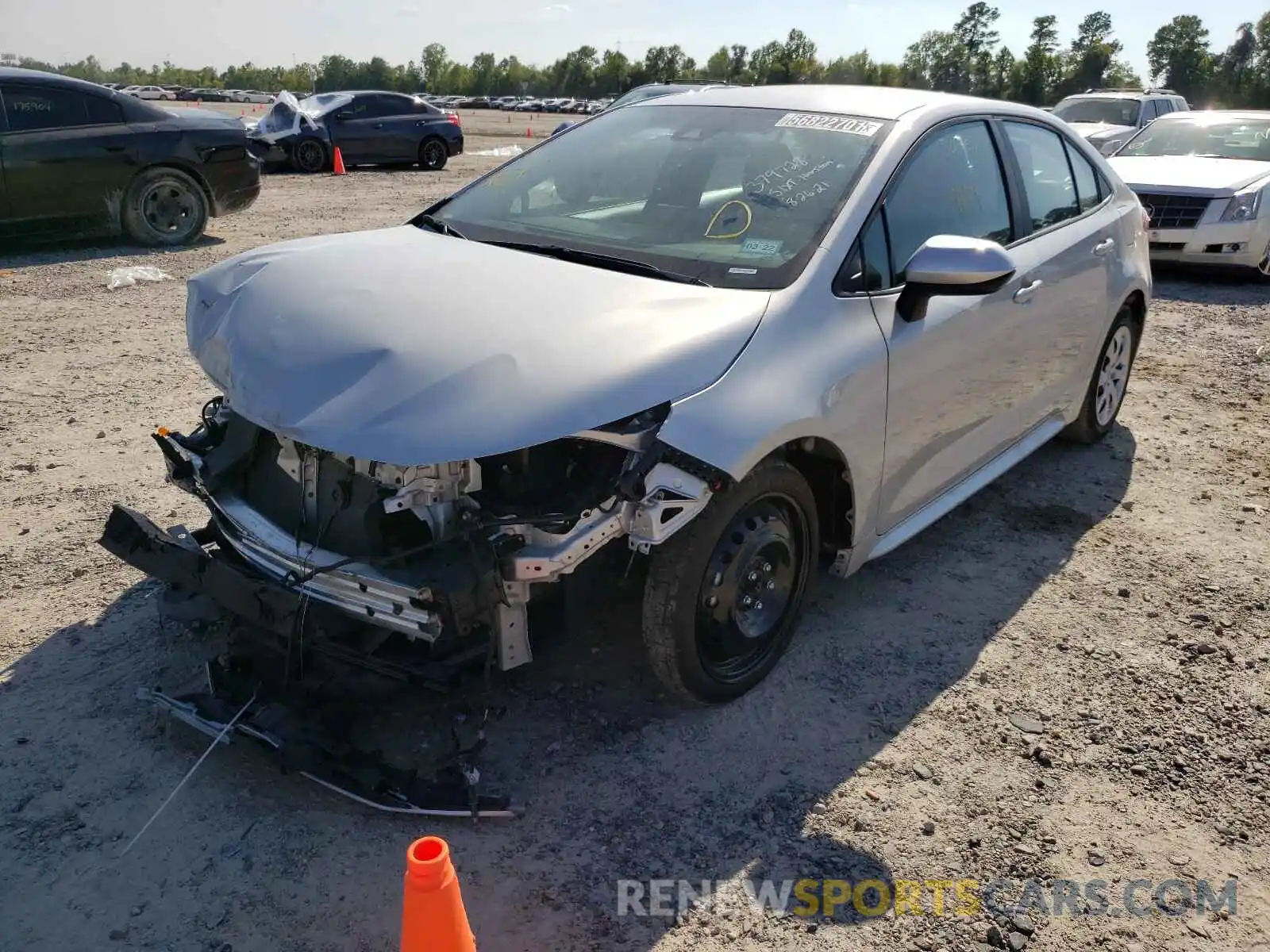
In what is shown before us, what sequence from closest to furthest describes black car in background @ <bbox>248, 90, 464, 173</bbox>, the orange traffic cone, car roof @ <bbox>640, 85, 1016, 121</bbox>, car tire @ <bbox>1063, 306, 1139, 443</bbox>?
the orange traffic cone → car roof @ <bbox>640, 85, 1016, 121</bbox> → car tire @ <bbox>1063, 306, 1139, 443</bbox> → black car in background @ <bbox>248, 90, 464, 173</bbox>

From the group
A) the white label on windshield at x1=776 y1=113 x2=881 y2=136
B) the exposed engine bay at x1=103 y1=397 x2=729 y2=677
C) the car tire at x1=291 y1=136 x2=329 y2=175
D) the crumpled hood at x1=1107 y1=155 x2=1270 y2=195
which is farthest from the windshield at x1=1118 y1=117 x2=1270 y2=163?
the car tire at x1=291 y1=136 x2=329 y2=175

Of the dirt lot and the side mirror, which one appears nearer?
the dirt lot

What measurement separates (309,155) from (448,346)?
625 inches

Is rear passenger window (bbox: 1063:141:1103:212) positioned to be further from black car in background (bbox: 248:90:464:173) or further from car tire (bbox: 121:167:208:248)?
black car in background (bbox: 248:90:464:173)

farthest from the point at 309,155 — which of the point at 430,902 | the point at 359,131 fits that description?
the point at 430,902

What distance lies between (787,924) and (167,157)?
31.4 ft

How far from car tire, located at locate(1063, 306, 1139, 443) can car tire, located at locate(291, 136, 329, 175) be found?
14747 mm

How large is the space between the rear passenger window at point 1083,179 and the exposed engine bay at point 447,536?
3123 mm

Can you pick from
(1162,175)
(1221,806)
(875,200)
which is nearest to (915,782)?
(1221,806)

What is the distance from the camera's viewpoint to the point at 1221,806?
9.31 feet

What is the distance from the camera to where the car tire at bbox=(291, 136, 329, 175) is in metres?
16.5

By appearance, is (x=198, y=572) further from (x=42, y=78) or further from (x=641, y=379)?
(x=42, y=78)

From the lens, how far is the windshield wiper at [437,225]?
3742 mm

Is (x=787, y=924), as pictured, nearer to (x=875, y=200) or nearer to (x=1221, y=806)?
(x=1221, y=806)
